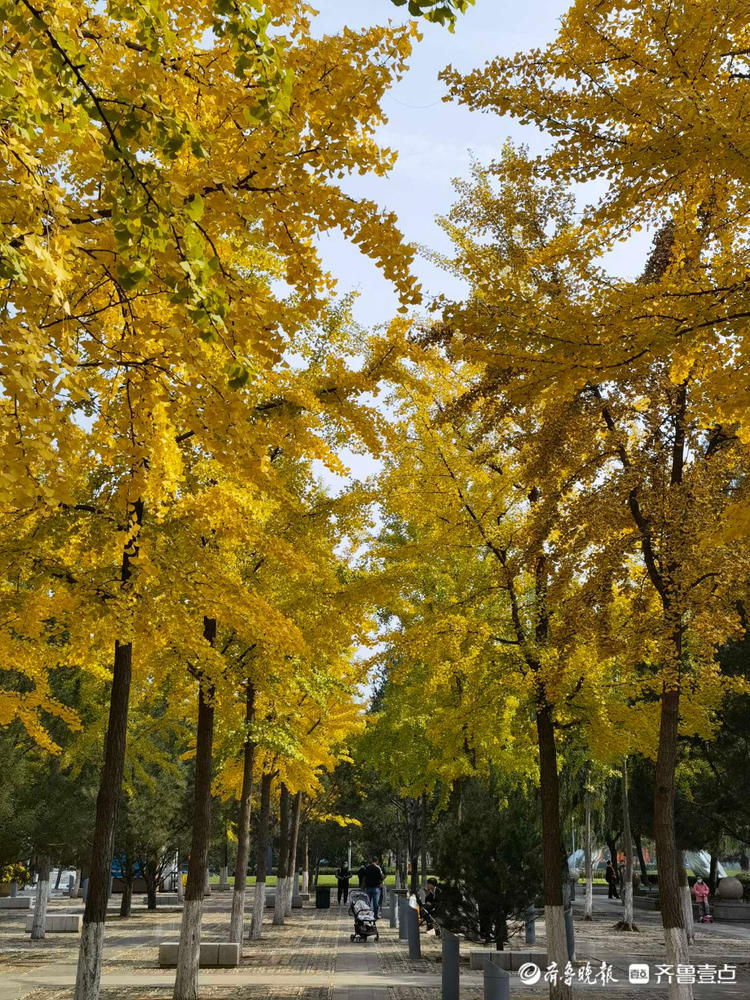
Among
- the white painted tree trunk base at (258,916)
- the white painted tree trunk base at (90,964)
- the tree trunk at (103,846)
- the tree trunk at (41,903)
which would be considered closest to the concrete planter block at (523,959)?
the white painted tree trunk base at (258,916)

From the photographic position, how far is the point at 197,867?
11.3 m

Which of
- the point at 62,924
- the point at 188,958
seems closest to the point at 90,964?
the point at 188,958

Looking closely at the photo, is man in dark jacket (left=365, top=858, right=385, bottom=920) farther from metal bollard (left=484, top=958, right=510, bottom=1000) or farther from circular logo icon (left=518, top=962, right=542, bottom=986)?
metal bollard (left=484, top=958, right=510, bottom=1000)

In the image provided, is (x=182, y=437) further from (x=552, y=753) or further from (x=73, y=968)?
(x=73, y=968)

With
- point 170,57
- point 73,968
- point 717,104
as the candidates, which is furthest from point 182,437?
point 73,968

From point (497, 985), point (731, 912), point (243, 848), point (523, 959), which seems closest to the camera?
point (497, 985)

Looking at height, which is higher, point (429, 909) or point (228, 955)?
point (429, 909)

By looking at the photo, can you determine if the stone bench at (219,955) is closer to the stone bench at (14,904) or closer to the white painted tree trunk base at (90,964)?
the white painted tree trunk base at (90,964)

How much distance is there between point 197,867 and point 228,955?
3217 mm

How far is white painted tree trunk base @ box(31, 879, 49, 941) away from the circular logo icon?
12030mm

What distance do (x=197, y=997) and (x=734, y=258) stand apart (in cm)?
1025

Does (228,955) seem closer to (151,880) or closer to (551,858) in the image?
(551,858)

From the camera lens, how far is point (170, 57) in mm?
5082

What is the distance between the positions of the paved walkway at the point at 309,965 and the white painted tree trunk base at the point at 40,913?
30 centimetres
